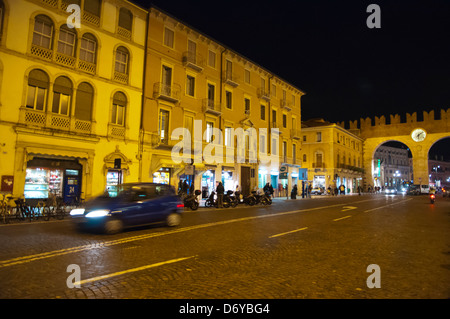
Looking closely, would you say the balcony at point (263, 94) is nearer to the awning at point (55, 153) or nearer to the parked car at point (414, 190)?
the awning at point (55, 153)

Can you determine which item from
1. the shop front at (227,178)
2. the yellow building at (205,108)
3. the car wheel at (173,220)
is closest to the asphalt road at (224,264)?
the car wheel at (173,220)

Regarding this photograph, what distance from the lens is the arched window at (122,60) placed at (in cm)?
2041

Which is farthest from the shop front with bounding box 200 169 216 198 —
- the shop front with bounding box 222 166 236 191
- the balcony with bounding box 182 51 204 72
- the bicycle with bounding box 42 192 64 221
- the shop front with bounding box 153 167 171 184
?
the bicycle with bounding box 42 192 64 221

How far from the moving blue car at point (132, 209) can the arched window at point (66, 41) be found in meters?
11.9

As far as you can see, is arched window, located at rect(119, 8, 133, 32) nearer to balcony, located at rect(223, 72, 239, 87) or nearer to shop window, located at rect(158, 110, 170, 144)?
shop window, located at rect(158, 110, 170, 144)

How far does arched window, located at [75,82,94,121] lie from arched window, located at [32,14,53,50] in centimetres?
279

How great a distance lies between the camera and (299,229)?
10.3 m

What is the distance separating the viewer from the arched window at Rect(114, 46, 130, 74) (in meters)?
20.4

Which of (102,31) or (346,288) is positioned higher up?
(102,31)

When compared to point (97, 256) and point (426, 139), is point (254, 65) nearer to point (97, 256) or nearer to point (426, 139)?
point (97, 256)

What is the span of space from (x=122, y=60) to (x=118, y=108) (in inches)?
136

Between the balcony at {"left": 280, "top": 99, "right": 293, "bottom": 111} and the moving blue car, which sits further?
the balcony at {"left": 280, "top": 99, "right": 293, "bottom": 111}
